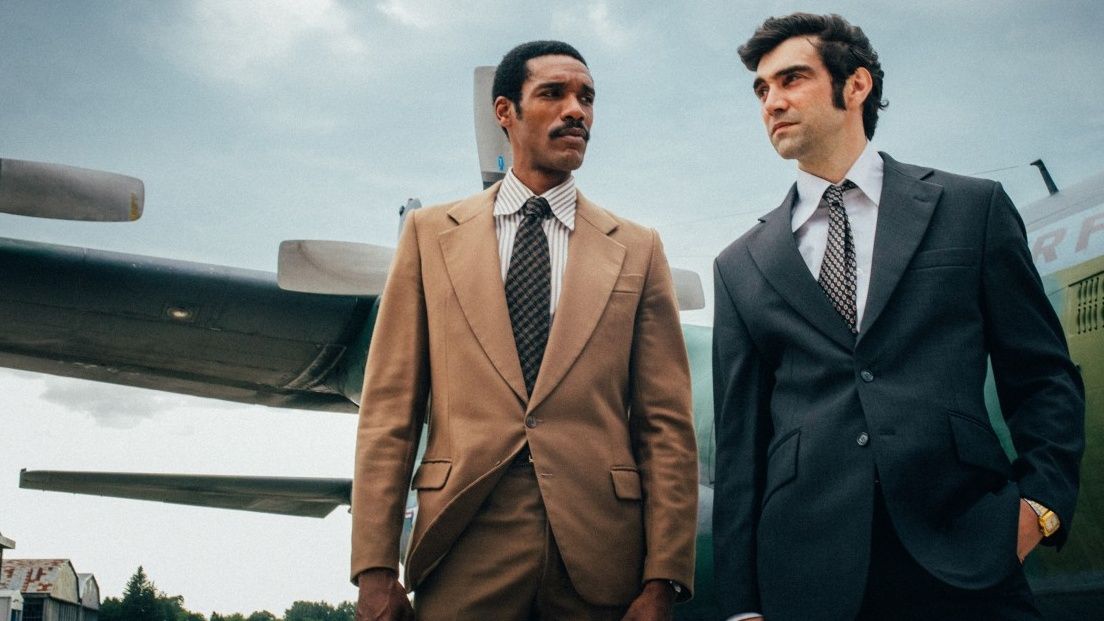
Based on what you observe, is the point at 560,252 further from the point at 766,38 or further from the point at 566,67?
the point at 766,38

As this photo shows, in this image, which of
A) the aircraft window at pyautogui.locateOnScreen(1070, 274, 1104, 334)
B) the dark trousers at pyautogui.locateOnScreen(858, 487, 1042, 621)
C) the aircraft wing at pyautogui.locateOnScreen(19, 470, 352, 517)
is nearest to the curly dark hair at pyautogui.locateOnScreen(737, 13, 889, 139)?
the dark trousers at pyautogui.locateOnScreen(858, 487, 1042, 621)

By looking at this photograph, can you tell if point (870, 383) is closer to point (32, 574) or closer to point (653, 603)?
point (653, 603)

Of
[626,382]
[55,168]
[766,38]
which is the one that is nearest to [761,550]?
[626,382]

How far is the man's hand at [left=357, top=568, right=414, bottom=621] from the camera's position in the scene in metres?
1.93

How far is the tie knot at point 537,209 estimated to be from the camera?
7.44ft

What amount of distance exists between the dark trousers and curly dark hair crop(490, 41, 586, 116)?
3.74ft

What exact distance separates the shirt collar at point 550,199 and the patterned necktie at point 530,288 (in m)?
0.02

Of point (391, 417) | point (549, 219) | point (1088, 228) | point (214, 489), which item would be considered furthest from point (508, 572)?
point (214, 489)

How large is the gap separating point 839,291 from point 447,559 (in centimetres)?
95

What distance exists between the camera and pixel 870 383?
193 cm

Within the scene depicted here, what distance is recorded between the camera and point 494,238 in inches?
88.2

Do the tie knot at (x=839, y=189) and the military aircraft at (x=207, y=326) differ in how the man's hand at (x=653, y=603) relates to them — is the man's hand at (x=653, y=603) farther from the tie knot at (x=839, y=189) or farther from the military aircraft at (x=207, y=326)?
the military aircraft at (x=207, y=326)

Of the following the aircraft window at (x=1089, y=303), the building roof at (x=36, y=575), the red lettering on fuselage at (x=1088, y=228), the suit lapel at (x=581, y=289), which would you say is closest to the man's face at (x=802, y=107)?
the suit lapel at (x=581, y=289)

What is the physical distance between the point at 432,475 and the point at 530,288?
45 centimetres
